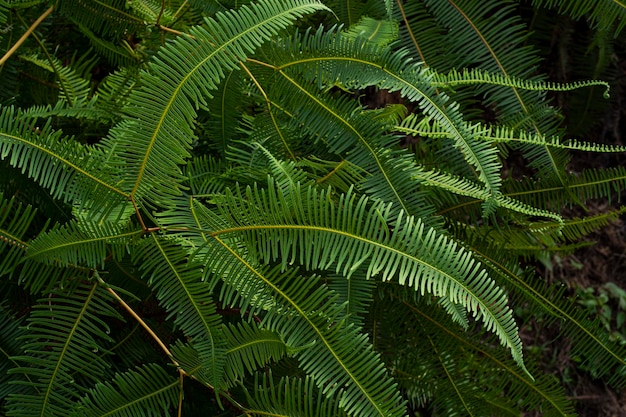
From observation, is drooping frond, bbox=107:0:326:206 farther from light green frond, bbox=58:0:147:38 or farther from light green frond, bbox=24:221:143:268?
light green frond, bbox=58:0:147:38

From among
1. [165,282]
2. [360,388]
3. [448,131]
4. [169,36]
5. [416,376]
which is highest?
[169,36]

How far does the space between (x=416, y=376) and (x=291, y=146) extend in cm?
52

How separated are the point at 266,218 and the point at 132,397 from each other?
35cm

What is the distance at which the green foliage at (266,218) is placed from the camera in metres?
0.90

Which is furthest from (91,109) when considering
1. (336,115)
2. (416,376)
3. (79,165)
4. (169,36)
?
(416,376)

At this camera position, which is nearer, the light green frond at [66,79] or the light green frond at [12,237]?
the light green frond at [12,237]

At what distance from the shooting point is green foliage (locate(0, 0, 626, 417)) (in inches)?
35.4

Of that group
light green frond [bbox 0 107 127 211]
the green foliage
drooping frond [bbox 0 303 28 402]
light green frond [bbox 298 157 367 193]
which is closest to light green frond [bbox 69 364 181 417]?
the green foliage

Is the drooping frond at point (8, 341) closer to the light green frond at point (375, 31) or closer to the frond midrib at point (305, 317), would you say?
the frond midrib at point (305, 317)

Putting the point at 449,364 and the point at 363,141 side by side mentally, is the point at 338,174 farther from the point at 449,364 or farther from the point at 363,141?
the point at 449,364

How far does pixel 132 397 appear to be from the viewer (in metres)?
0.99

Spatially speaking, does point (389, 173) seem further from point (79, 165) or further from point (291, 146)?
point (79, 165)

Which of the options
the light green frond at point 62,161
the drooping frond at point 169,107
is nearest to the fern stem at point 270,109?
the drooping frond at point 169,107

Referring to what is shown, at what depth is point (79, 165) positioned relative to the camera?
0.91 m
